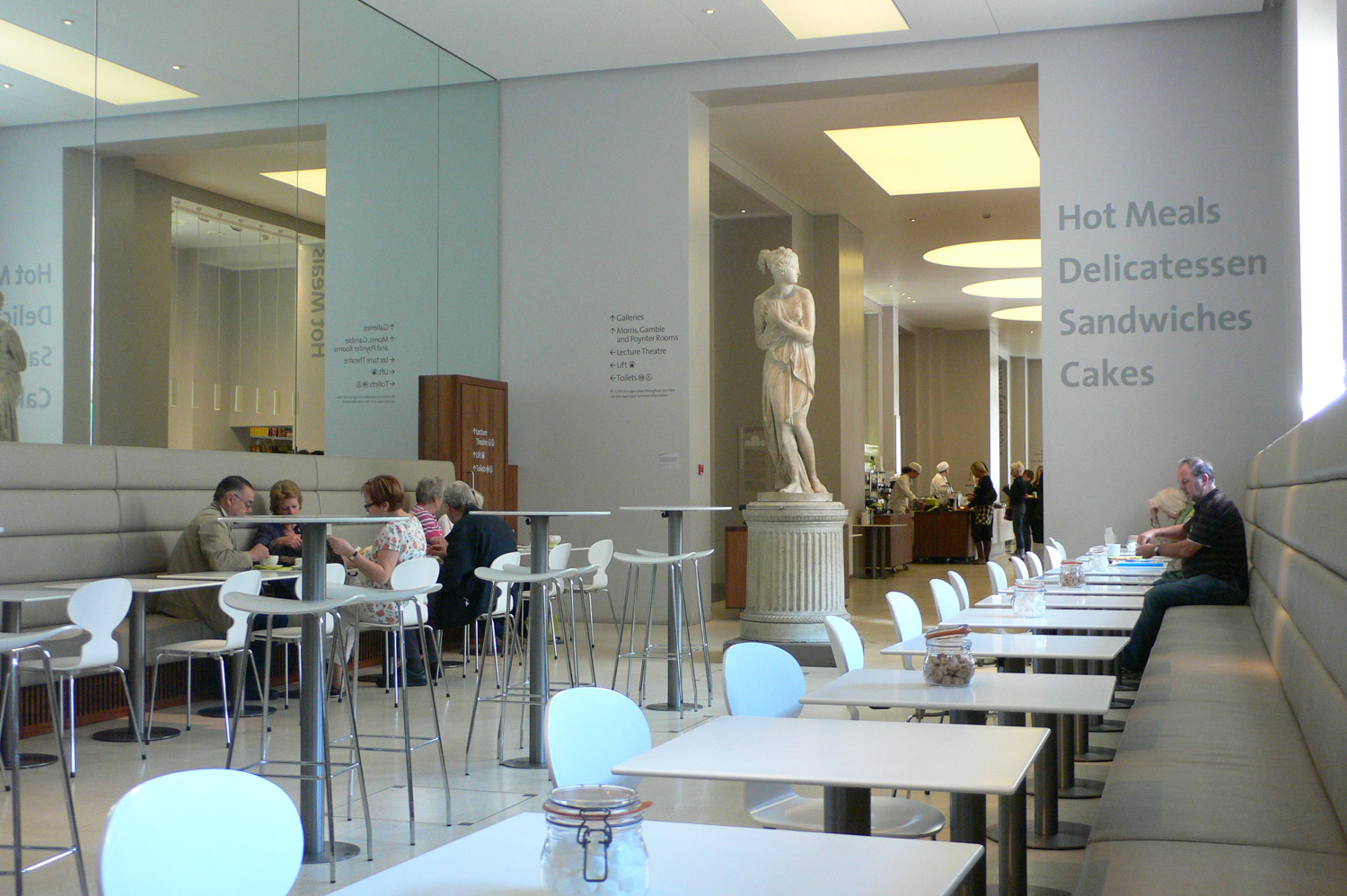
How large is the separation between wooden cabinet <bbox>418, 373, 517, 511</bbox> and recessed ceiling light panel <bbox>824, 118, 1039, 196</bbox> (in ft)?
14.0

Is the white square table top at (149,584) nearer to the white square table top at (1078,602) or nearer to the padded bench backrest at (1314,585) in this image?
the white square table top at (1078,602)

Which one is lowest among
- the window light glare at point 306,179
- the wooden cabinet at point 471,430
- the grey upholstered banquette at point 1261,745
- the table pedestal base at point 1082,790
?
the table pedestal base at point 1082,790

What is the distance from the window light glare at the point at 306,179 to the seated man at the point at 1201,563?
6.34m

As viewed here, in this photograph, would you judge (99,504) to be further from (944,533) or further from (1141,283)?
(944,533)

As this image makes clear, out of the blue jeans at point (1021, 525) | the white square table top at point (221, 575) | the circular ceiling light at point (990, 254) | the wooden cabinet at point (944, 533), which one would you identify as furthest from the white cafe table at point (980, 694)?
the wooden cabinet at point (944, 533)

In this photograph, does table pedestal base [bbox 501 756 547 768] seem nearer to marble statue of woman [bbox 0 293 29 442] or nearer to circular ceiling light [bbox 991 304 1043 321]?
marble statue of woman [bbox 0 293 29 442]

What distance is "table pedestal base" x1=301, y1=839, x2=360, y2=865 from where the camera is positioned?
3.67 metres

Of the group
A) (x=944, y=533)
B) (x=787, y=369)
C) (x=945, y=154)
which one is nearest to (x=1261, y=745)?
(x=787, y=369)

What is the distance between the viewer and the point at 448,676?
738 centimetres

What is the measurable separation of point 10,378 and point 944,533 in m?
13.9

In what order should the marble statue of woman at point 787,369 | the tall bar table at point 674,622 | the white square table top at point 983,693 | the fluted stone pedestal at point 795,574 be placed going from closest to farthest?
the white square table top at point 983,693
the tall bar table at point 674,622
the fluted stone pedestal at point 795,574
the marble statue of woman at point 787,369

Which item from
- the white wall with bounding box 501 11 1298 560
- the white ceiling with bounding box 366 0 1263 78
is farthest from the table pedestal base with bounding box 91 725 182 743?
the white ceiling with bounding box 366 0 1263 78

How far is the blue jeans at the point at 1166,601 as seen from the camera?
579 centimetres

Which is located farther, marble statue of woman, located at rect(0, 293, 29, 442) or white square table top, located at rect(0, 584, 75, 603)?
marble statue of woman, located at rect(0, 293, 29, 442)
